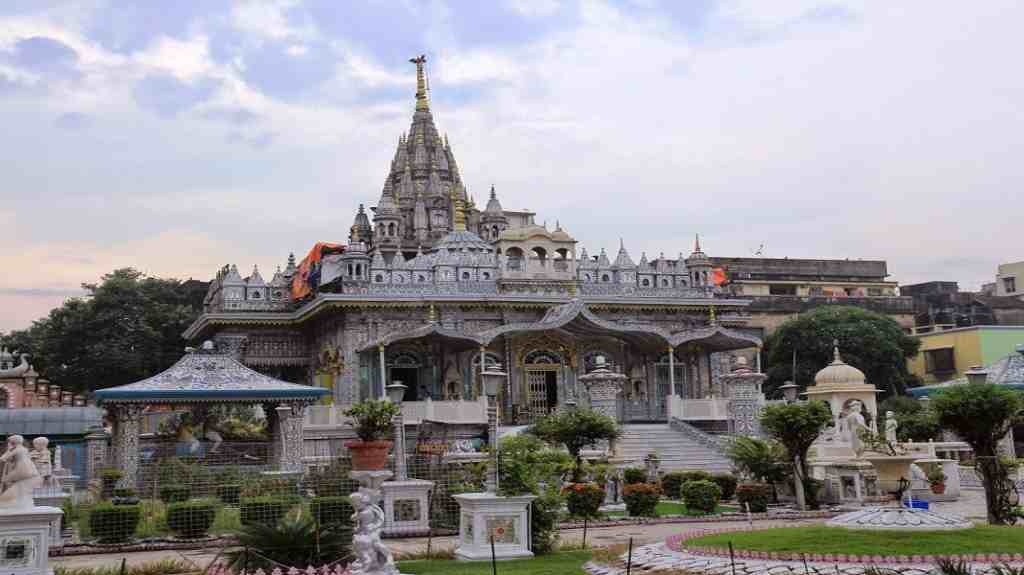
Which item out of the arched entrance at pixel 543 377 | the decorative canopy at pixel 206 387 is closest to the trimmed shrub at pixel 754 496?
the decorative canopy at pixel 206 387

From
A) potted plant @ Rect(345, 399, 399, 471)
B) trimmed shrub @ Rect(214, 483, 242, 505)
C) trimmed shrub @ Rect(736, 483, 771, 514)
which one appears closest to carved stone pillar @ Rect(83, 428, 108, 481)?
trimmed shrub @ Rect(214, 483, 242, 505)

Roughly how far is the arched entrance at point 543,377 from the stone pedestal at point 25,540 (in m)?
23.4

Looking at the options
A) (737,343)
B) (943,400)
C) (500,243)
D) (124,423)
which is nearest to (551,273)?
(500,243)

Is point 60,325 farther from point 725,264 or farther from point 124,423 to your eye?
point 725,264

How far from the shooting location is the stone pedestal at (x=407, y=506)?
53.2 feet

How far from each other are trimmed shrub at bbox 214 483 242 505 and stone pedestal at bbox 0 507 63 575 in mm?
5772

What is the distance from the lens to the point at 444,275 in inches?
1369

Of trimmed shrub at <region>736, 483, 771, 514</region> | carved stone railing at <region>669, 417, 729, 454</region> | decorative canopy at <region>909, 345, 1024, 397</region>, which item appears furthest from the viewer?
decorative canopy at <region>909, 345, 1024, 397</region>

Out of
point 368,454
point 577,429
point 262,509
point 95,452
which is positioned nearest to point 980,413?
point 577,429

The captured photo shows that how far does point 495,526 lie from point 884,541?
4639 millimetres

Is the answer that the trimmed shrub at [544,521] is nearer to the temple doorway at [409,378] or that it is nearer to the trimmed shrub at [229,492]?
the trimmed shrub at [229,492]

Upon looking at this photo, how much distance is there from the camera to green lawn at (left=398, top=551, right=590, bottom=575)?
1174 centimetres

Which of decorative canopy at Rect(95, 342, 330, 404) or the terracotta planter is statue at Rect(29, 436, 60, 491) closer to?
decorative canopy at Rect(95, 342, 330, 404)

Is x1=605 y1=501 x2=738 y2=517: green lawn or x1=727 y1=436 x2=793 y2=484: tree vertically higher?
x1=727 y1=436 x2=793 y2=484: tree
